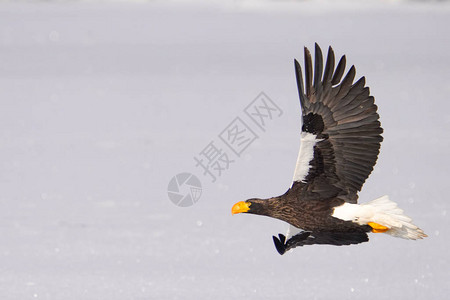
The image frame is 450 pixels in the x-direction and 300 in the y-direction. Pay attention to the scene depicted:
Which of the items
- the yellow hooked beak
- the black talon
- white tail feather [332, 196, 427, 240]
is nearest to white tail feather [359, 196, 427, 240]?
white tail feather [332, 196, 427, 240]

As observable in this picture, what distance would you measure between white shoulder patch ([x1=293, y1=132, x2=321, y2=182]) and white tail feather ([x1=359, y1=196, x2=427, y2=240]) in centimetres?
32

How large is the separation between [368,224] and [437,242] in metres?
1.16

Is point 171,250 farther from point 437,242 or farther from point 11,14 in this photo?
point 11,14

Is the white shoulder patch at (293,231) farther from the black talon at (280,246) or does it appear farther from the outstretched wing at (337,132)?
the outstretched wing at (337,132)

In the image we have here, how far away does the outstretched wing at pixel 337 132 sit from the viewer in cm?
360

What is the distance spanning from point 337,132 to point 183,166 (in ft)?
8.92

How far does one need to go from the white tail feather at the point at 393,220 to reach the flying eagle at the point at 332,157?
0.07 ft

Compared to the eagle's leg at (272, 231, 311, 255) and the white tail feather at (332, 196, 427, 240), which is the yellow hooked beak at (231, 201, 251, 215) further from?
the white tail feather at (332, 196, 427, 240)

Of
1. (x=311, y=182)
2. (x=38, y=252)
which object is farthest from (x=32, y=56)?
(x=311, y=182)

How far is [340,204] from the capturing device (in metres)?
3.61

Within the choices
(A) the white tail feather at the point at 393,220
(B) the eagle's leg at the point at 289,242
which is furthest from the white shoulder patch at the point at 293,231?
(A) the white tail feather at the point at 393,220

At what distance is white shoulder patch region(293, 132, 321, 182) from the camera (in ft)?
11.6

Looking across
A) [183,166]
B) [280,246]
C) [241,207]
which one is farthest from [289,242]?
[183,166]

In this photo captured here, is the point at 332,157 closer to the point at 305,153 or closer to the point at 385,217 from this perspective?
the point at 305,153
